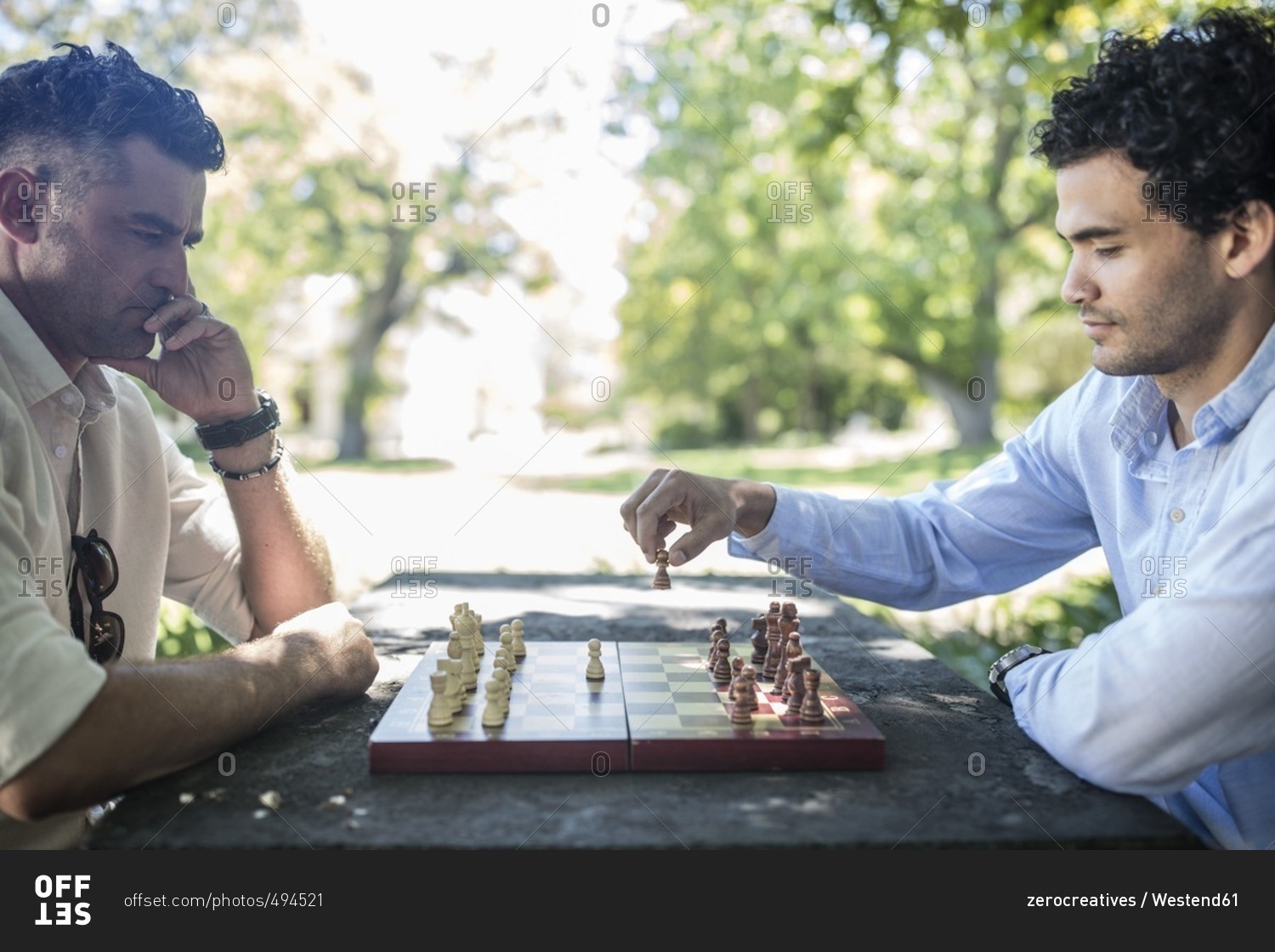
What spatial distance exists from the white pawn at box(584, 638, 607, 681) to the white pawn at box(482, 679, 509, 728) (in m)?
0.27

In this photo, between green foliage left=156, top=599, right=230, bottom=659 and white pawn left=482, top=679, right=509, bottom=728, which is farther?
green foliage left=156, top=599, right=230, bottom=659

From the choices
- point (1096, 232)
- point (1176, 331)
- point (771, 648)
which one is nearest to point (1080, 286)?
point (1096, 232)

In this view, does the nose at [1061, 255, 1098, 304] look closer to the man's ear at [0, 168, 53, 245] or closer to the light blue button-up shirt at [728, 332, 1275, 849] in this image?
the light blue button-up shirt at [728, 332, 1275, 849]

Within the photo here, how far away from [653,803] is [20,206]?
177 centimetres

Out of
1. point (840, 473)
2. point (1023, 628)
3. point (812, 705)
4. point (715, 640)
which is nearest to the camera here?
point (812, 705)

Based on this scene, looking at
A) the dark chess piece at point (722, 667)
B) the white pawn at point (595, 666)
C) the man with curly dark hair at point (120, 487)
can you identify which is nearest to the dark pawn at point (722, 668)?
the dark chess piece at point (722, 667)

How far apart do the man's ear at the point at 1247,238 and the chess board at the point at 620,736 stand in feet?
3.74

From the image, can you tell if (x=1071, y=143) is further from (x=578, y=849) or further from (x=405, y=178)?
(x=405, y=178)

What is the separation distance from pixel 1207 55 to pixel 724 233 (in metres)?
15.9

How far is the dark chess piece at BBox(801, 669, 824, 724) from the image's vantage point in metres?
1.77

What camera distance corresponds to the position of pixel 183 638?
441 cm

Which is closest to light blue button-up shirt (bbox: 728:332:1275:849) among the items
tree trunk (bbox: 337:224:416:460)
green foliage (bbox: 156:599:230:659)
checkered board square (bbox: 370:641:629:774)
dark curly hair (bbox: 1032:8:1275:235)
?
dark curly hair (bbox: 1032:8:1275:235)

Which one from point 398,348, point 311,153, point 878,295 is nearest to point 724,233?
point 878,295

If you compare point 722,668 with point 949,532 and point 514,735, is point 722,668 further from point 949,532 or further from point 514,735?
point 949,532
